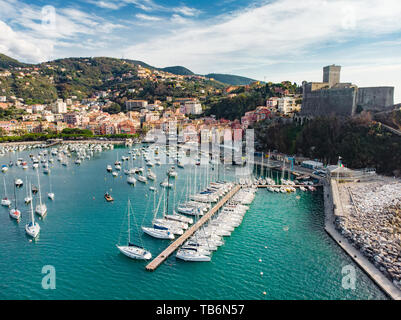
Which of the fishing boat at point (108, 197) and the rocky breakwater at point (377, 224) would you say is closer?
the rocky breakwater at point (377, 224)

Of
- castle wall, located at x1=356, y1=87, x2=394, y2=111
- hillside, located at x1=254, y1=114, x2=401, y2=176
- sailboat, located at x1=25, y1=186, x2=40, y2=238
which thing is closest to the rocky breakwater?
hillside, located at x1=254, y1=114, x2=401, y2=176

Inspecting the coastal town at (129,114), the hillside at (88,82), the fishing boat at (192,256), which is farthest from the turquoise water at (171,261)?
the hillside at (88,82)

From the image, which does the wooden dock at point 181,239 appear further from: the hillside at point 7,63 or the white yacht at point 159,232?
the hillside at point 7,63

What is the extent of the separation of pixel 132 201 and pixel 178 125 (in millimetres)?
31742

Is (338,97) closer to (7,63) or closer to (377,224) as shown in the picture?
(377,224)

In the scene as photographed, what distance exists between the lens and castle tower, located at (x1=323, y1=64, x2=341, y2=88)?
32.3 meters

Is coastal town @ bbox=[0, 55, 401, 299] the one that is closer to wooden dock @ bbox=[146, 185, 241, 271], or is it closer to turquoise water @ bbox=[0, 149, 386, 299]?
wooden dock @ bbox=[146, 185, 241, 271]

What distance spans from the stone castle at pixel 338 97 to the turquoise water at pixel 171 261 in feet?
52.3

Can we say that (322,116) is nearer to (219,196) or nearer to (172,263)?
(219,196)

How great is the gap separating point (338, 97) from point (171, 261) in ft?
84.2

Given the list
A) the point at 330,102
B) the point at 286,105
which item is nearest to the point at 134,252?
the point at 330,102

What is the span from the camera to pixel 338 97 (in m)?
29.8

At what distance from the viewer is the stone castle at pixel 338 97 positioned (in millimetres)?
27250
